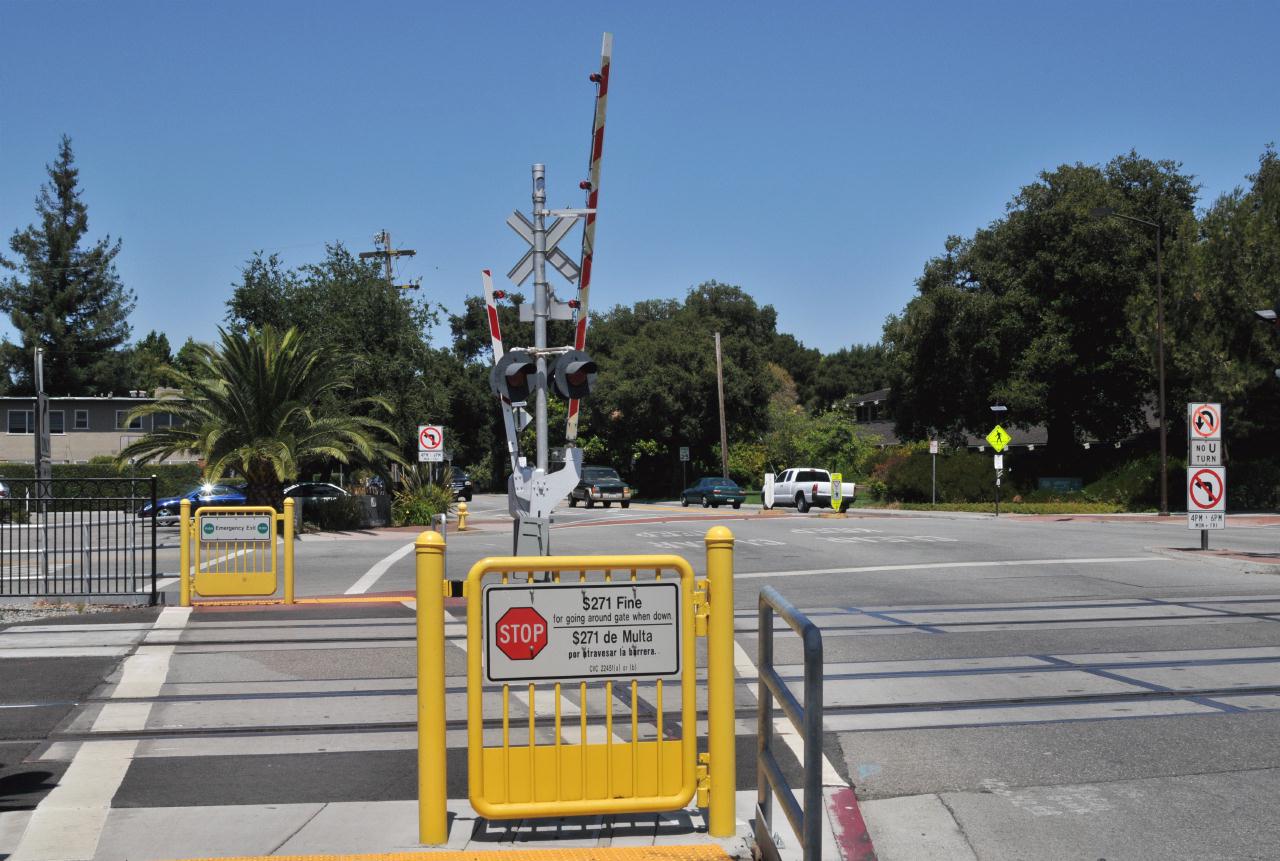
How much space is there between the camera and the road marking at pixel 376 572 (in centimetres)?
1688

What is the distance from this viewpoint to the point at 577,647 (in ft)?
16.3

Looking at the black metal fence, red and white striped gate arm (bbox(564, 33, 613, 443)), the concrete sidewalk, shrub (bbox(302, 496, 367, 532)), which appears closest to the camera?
the concrete sidewalk

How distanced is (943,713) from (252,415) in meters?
24.3

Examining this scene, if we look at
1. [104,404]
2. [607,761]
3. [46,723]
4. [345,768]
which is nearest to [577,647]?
[607,761]

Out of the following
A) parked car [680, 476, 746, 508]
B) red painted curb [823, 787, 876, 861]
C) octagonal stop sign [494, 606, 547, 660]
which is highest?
octagonal stop sign [494, 606, 547, 660]

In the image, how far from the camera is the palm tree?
28.7m

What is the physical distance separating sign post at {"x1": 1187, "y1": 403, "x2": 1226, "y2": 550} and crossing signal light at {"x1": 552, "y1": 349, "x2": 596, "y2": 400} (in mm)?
14320

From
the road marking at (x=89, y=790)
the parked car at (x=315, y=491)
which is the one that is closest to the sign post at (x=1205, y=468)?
the road marking at (x=89, y=790)

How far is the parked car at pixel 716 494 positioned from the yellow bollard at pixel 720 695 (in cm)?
4509

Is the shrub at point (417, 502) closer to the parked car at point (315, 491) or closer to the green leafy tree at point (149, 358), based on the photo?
the parked car at point (315, 491)

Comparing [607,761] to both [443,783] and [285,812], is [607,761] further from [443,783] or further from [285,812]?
[285,812]

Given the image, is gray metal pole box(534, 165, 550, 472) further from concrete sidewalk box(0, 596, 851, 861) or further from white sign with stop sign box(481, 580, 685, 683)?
white sign with stop sign box(481, 580, 685, 683)

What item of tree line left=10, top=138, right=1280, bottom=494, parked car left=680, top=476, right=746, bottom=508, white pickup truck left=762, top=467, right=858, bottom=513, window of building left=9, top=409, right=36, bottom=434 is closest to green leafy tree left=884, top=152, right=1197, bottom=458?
tree line left=10, top=138, right=1280, bottom=494

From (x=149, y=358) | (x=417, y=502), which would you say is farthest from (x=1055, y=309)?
(x=149, y=358)
